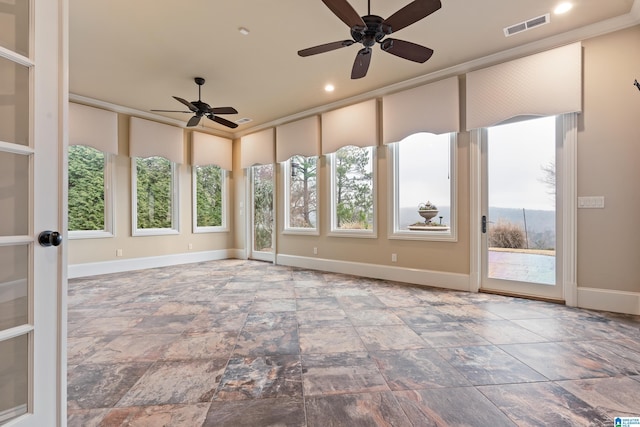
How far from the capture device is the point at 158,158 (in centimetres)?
582

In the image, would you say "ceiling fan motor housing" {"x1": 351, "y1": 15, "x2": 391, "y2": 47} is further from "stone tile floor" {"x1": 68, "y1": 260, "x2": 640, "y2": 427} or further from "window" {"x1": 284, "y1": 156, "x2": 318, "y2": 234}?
"window" {"x1": 284, "y1": 156, "x2": 318, "y2": 234}

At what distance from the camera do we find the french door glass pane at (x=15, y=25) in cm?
112

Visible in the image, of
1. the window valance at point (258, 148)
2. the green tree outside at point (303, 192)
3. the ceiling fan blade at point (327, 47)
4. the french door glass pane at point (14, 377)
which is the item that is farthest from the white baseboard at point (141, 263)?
the ceiling fan blade at point (327, 47)

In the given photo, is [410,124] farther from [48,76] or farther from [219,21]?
[48,76]

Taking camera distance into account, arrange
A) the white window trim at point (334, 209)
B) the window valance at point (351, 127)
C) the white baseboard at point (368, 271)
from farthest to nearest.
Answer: the white window trim at point (334, 209) < the window valance at point (351, 127) < the white baseboard at point (368, 271)

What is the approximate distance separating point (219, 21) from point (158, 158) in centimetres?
380

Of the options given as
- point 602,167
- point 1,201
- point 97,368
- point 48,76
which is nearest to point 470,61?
point 602,167

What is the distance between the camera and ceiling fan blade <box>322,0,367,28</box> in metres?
2.07

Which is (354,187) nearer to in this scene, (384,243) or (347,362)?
(384,243)

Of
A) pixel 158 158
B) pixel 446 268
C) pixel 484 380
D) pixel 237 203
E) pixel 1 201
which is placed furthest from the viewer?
pixel 237 203

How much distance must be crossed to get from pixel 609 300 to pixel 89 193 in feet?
24.5

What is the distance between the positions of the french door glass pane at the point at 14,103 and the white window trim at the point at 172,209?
4800 millimetres

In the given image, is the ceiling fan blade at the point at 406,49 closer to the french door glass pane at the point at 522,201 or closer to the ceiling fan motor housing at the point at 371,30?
the ceiling fan motor housing at the point at 371,30

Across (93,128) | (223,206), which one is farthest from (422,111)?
(93,128)
